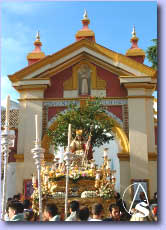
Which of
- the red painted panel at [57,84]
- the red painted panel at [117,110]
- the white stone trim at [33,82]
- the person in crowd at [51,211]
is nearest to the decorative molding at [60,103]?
the red painted panel at [57,84]

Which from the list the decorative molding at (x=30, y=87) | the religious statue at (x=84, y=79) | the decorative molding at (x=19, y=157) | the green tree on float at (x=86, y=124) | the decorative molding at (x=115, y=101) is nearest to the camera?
the green tree on float at (x=86, y=124)

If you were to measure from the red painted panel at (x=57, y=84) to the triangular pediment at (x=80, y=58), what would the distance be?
14 cm

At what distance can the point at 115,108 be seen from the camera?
8.95 meters

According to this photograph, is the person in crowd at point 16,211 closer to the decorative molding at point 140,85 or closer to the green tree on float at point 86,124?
the green tree on float at point 86,124

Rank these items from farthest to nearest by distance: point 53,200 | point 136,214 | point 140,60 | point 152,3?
point 140,60 < point 53,200 < point 152,3 < point 136,214

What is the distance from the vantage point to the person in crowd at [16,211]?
371 centimetres

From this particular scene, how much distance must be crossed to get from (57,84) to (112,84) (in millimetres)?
1502

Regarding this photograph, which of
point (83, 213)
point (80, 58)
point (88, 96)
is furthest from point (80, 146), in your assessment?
point (83, 213)

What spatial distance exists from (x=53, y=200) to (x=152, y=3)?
3519mm

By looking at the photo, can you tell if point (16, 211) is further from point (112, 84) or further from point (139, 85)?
point (112, 84)

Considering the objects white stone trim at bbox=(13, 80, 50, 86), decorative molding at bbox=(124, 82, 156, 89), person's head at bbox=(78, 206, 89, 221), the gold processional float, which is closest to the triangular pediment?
white stone trim at bbox=(13, 80, 50, 86)

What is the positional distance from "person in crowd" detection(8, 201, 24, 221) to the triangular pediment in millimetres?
5580

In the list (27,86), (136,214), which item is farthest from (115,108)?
(136,214)

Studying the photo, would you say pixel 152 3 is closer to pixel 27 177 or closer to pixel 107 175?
pixel 107 175
